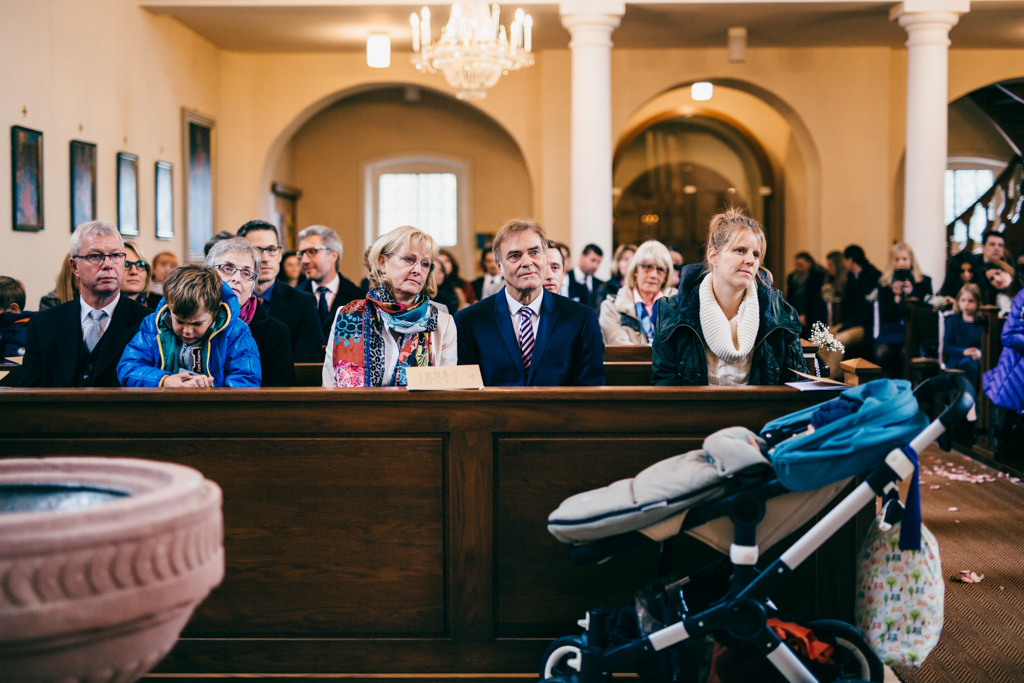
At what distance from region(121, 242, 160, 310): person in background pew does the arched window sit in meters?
8.86

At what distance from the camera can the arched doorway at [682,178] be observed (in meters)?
14.1

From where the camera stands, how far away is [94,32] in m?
7.97

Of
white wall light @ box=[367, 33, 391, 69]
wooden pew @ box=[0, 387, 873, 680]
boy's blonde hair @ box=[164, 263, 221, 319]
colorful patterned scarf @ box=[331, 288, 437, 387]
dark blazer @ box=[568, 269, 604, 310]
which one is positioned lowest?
wooden pew @ box=[0, 387, 873, 680]

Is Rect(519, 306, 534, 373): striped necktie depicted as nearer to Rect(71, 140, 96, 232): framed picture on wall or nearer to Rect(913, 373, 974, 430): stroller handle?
Rect(913, 373, 974, 430): stroller handle

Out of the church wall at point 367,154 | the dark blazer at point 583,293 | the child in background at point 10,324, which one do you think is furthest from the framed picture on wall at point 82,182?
the church wall at point 367,154

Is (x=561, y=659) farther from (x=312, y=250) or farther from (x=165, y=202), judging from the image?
(x=165, y=202)

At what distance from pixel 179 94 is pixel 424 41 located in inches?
140

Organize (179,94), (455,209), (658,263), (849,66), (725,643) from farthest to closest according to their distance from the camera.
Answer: (455,209) → (849,66) → (179,94) → (658,263) → (725,643)

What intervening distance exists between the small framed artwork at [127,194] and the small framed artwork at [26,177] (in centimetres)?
130

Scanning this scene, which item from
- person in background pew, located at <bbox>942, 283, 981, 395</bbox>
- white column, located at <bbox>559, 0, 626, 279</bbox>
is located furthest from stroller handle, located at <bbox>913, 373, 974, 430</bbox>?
white column, located at <bbox>559, 0, 626, 279</bbox>

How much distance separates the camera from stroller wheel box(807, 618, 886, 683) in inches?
95.2

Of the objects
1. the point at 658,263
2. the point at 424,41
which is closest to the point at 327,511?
the point at 658,263

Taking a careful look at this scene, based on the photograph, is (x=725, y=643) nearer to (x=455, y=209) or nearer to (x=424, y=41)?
(x=424, y=41)

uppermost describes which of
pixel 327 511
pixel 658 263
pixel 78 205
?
pixel 78 205
